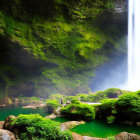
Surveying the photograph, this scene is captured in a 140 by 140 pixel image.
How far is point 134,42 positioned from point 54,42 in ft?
58.0

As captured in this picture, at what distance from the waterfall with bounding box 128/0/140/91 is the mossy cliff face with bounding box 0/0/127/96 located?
77.9 inches

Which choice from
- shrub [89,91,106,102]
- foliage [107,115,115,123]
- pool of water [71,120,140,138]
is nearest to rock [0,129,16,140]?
pool of water [71,120,140,138]

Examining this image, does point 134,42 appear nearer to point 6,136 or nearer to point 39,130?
point 39,130

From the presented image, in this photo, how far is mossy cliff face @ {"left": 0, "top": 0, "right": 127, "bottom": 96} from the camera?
66.0ft

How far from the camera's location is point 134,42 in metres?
24.2

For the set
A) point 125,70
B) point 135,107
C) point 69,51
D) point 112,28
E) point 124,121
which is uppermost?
point 112,28

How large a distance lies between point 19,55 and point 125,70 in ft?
92.1

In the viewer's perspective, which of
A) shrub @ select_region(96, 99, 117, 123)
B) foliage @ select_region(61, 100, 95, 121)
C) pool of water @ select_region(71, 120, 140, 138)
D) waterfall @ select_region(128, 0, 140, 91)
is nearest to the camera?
pool of water @ select_region(71, 120, 140, 138)

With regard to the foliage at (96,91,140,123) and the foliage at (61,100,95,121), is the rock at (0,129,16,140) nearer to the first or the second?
the foliage at (61,100,95,121)

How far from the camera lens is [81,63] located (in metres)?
26.8

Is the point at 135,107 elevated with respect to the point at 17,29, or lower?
lower

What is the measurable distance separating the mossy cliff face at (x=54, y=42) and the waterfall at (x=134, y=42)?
1.98 meters

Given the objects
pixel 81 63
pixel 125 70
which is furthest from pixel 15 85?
pixel 125 70

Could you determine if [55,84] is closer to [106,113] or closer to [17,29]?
[17,29]
